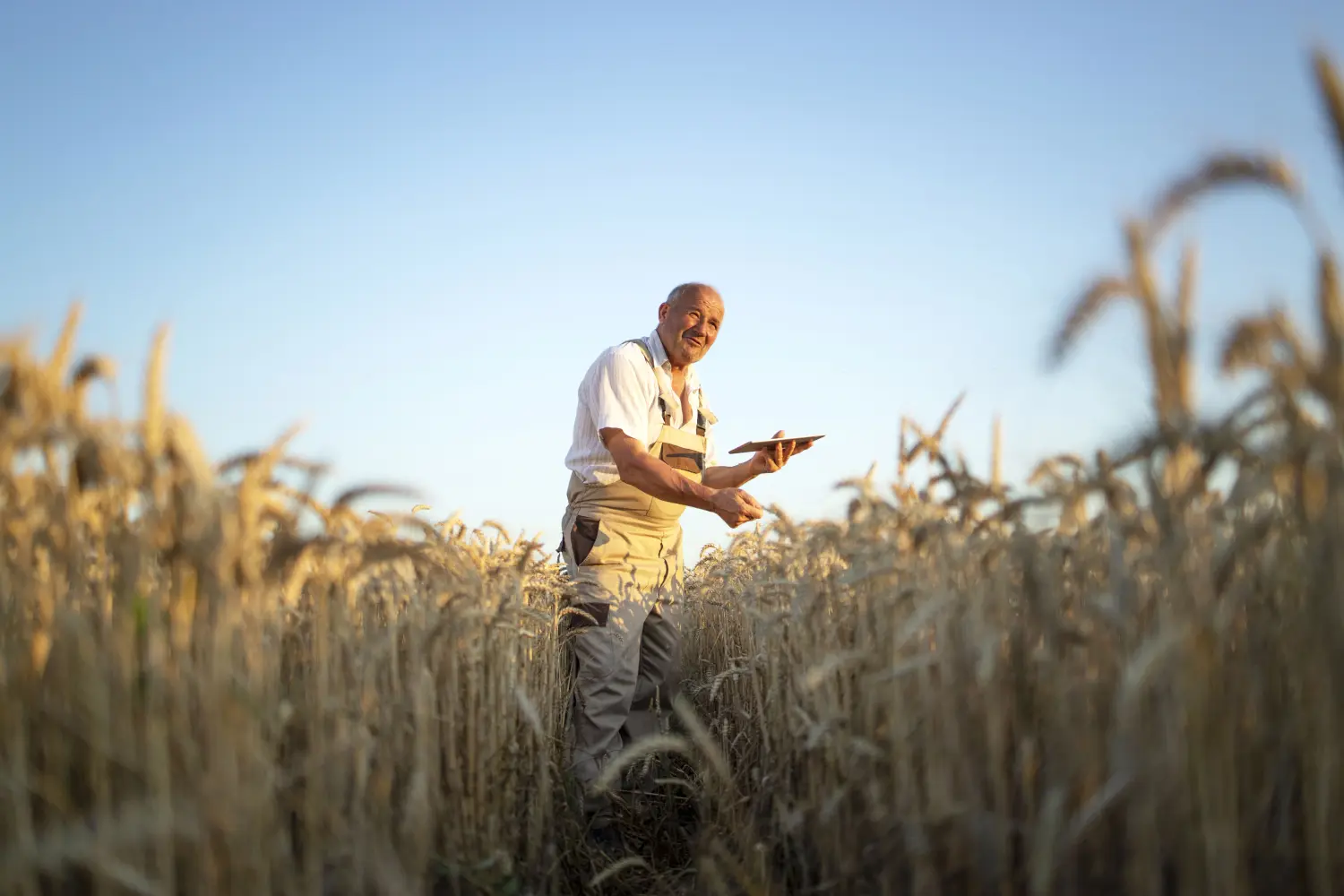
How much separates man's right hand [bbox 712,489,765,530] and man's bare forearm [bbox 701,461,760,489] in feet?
2.24

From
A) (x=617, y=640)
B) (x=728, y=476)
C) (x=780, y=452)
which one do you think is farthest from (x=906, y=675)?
(x=728, y=476)

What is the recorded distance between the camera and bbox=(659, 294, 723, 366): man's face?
5172 mm

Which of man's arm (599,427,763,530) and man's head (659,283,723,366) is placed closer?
man's arm (599,427,763,530)

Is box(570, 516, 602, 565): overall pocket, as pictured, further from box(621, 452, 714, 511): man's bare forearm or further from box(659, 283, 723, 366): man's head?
box(659, 283, 723, 366): man's head

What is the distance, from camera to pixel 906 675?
249cm

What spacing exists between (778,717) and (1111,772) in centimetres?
164

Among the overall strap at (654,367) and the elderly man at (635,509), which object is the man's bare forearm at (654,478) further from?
the overall strap at (654,367)

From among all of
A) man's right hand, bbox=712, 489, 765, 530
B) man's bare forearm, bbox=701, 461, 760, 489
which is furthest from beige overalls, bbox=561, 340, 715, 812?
man's right hand, bbox=712, 489, 765, 530

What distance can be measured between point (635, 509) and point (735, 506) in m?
0.67

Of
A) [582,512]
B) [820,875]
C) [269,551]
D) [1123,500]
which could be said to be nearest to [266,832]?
[269,551]

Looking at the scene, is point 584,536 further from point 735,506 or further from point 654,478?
point 735,506

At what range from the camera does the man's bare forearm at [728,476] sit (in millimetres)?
5348

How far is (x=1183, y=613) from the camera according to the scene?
175 centimetres

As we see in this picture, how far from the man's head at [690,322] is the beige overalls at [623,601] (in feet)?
0.89
